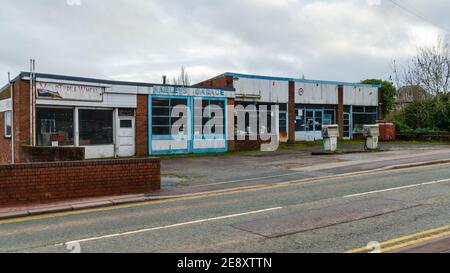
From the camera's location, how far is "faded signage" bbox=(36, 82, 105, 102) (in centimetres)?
1928

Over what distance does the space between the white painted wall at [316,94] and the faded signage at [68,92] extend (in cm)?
1475

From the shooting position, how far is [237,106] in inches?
1065

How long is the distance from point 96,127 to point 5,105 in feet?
16.8

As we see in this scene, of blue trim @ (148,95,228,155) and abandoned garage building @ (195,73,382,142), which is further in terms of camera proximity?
abandoned garage building @ (195,73,382,142)

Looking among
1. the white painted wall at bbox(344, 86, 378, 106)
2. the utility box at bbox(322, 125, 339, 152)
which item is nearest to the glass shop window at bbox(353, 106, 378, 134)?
the white painted wall at bbox(344, 86, 378, 106)

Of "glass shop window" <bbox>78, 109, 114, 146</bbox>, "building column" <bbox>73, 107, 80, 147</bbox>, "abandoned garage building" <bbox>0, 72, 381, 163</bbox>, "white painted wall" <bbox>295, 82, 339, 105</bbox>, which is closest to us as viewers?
"abandoned garage building" <bbox>0, 72, 381, 163</bbox>

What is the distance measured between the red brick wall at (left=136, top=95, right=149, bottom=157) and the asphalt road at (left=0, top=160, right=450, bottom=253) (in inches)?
486

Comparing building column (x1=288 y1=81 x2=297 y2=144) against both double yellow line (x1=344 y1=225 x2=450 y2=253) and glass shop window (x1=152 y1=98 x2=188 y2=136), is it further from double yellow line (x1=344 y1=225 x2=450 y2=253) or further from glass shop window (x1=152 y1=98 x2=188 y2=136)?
double yellow line (x1=344 y1=225 x2=450 y2=253)

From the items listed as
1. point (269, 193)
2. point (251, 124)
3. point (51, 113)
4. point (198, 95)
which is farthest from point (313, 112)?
point (269, 193)

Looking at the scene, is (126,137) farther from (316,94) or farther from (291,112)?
(316,94)

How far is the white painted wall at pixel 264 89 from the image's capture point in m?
27.1

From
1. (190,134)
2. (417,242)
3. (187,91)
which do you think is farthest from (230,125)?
(417,242)

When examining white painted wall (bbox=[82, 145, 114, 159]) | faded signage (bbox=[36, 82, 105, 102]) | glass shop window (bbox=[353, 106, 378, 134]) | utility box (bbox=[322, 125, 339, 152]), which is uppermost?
faded signage (bbox=[36, 82, 105, 102])

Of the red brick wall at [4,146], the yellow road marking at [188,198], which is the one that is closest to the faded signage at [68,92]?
the red brick wall at [4,146]
